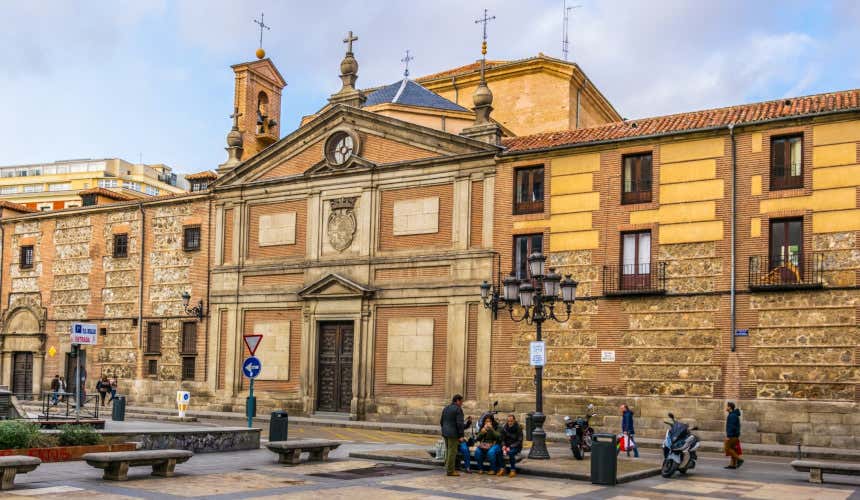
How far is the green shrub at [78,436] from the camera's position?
17922mm

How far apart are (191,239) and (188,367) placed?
5263mm

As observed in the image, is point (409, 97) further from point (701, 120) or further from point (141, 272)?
point (701, 120)

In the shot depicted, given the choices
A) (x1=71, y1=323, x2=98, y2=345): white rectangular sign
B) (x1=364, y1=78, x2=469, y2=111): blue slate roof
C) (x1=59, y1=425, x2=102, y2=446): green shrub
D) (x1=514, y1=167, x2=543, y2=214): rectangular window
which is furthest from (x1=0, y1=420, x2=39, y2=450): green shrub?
(x1=364, y1=78, x2=469, y2=111): blue slate roof

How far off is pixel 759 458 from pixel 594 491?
978cm

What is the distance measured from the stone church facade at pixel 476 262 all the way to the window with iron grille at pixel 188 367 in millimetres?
89

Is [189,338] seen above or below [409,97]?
below

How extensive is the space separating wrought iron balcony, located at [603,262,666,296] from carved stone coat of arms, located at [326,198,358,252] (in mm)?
10061

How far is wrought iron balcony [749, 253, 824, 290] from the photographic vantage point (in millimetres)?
25641

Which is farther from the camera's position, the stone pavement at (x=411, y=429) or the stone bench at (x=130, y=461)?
the stone pavement at (x=411, y=429)

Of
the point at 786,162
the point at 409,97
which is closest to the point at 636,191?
the point at 786,162

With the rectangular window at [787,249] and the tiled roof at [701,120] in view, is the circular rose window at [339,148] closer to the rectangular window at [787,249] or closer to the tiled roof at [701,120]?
the tiled roof at [701,120]

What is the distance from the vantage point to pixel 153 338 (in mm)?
39188

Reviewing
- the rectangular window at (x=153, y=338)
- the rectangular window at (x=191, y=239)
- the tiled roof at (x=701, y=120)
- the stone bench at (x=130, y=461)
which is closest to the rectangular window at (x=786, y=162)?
the tiled roof at (x=701, y=120)

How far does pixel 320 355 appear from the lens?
34656 millimetres
